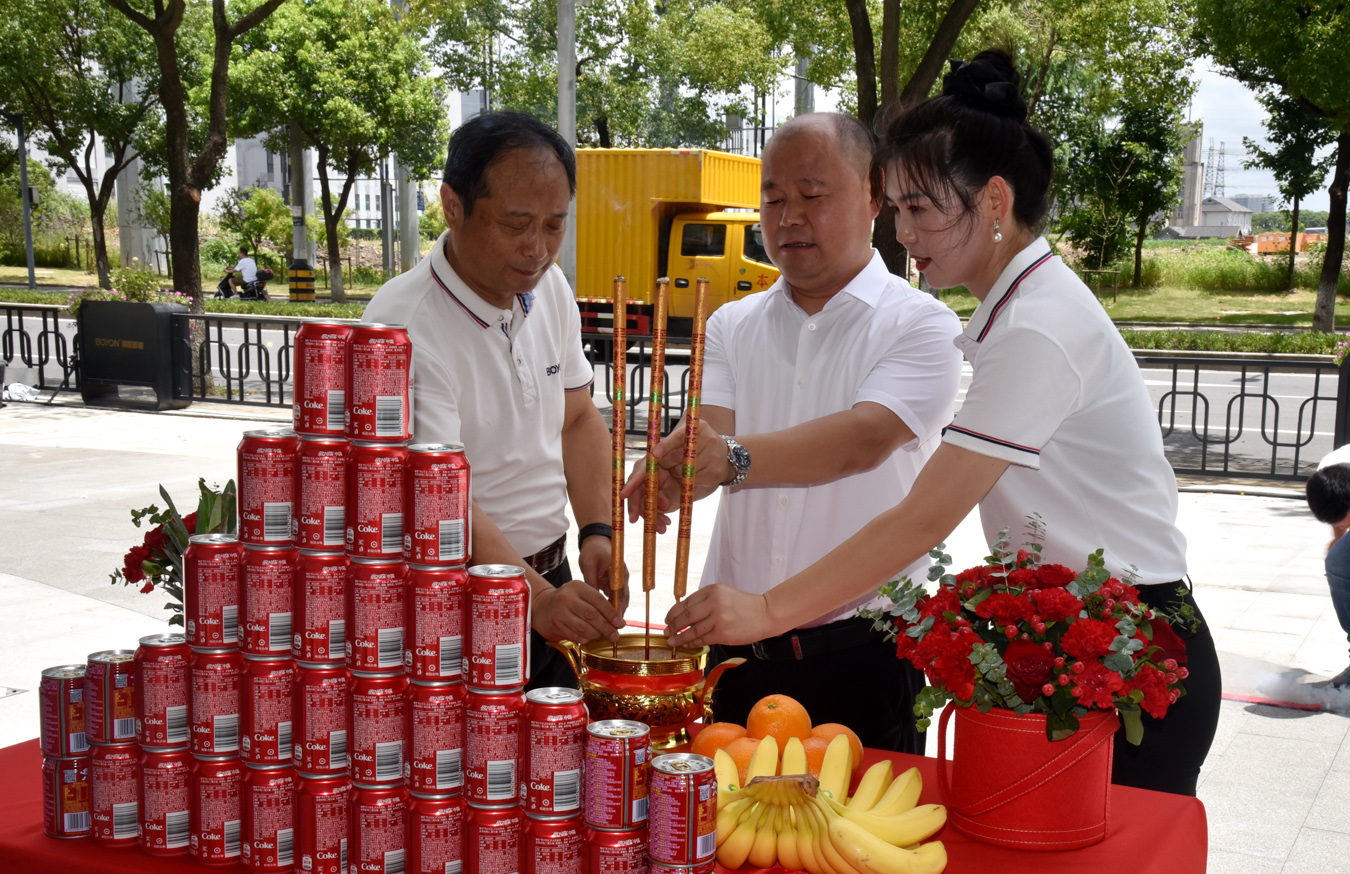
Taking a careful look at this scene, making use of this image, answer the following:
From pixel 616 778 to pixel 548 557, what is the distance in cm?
140

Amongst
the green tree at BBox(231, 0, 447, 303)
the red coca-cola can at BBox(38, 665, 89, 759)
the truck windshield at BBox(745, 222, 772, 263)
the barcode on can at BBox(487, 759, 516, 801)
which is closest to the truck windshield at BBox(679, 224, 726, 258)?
the truck windshield at BBox(745, 222, 772, 263)

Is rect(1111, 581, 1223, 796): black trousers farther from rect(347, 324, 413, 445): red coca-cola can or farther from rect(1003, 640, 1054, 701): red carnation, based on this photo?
rect(347, 324, 413, 445): red coca-cola can

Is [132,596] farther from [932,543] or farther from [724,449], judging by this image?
[932,543]

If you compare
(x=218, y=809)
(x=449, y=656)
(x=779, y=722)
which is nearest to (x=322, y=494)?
(x=449, y=656)

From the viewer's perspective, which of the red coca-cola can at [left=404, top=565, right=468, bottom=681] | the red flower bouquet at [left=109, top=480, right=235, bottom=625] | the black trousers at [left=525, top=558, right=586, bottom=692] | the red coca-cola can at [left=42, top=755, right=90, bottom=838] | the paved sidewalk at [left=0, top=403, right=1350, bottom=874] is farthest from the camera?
the paved sidewalk at [left=0, top=403, right=1350, bottom=874]

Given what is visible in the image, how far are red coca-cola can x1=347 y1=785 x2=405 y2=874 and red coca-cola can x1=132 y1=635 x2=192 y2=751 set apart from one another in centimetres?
32

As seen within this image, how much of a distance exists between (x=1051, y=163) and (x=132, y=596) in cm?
548

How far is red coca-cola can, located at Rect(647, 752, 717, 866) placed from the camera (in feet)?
4.84

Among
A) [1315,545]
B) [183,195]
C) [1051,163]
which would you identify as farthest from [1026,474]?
[183,195]

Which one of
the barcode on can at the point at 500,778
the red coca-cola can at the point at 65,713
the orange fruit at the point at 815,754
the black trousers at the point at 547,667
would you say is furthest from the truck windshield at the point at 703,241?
the barcode on can at the point at 500,778

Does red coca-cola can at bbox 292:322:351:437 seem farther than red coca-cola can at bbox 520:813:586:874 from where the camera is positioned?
Yes

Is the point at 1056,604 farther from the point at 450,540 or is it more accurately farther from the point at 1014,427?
the point at 450,540

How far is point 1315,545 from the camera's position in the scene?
7465mm

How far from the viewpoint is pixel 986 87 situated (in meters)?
1.95
